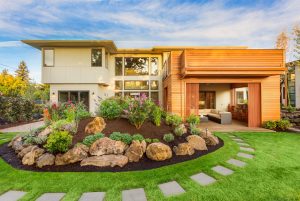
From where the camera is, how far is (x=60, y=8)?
10.1 m

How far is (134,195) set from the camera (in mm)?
2936

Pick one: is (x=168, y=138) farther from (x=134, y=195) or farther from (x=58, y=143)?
(x=58, y=143)

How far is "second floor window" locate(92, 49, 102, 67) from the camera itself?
1362 cm

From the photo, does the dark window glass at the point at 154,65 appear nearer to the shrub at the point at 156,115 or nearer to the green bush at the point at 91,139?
the shrub at the point at 156,115

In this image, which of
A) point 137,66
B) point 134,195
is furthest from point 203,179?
point 137,66

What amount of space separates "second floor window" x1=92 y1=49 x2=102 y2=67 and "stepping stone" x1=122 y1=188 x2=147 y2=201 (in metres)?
11.8

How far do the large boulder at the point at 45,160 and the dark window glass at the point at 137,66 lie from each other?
39.6 ft

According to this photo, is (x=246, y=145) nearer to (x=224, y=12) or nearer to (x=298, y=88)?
(x=224, y=12)

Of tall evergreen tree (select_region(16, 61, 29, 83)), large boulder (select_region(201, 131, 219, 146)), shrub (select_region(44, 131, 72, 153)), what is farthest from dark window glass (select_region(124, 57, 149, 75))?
tall evergreen tree (select_region(16, 61, 29, 83))

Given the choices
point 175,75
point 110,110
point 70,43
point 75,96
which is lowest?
point 110,110

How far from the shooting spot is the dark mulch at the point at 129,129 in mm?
5367

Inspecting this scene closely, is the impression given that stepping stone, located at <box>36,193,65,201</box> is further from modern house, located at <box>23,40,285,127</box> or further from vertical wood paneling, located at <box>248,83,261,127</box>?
vertical wood paneling, located at <box>248,83,261,127</box>

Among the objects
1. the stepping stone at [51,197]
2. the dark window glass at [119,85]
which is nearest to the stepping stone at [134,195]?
the stepping stone at [51,197]

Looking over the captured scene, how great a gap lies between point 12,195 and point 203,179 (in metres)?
3.27
